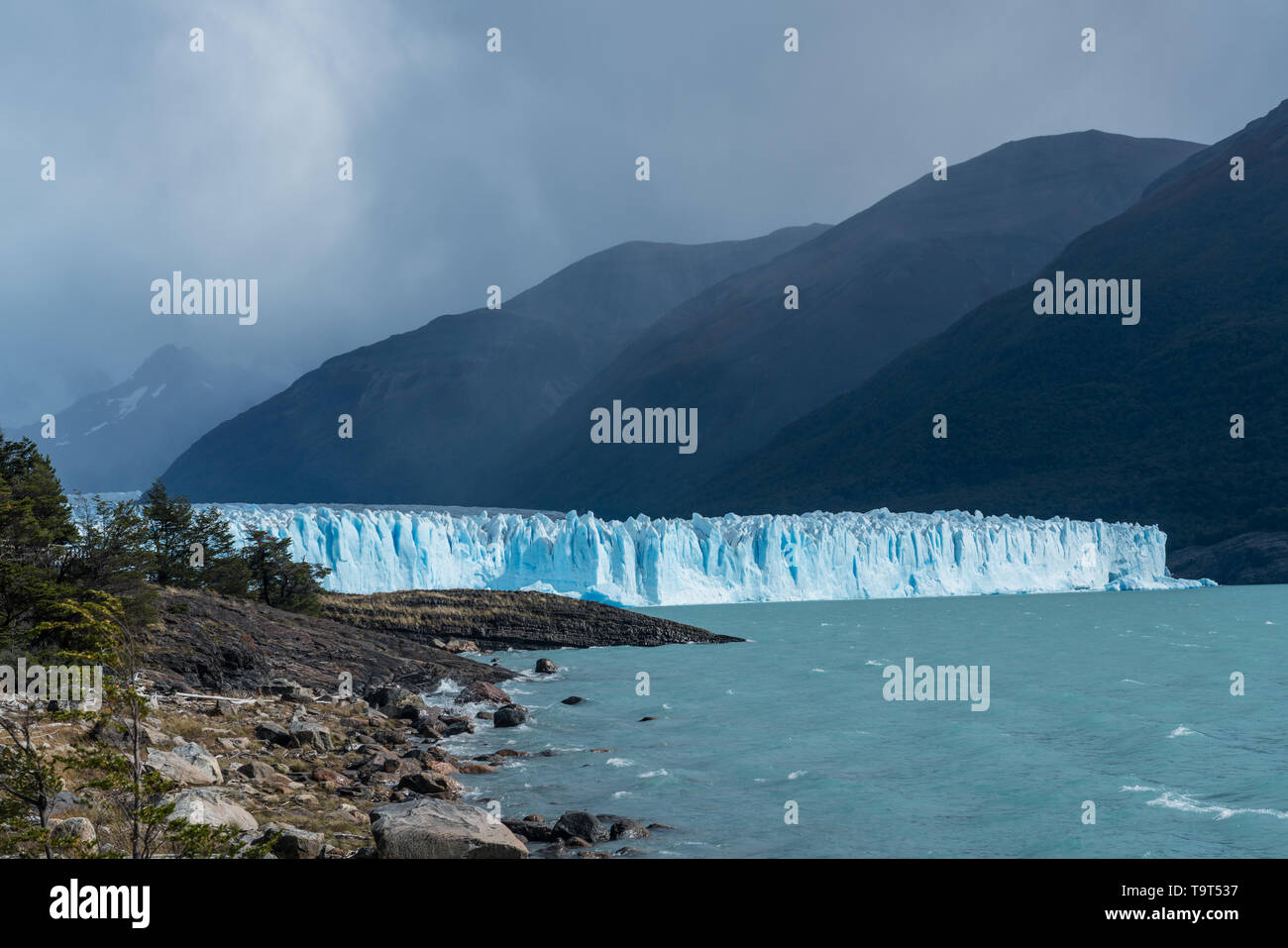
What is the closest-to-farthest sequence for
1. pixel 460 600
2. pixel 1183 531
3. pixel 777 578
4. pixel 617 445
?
pixel 460 600 → pixel 777 578 → pixel 1183 531 → pixel 617 445

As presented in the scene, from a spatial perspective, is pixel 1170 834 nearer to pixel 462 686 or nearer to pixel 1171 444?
pixel 462 686

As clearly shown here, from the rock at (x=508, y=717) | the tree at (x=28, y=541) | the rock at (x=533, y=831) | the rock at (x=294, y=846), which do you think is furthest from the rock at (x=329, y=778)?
the rock at (x=508, y=717)

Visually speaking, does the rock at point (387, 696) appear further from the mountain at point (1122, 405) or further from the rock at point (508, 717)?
the mountain at point (1122, 405)

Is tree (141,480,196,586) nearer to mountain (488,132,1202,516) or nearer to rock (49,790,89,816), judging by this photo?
rock (49,790,89,816)

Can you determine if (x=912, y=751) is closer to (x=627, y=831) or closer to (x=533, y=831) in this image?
(x=627, y=831)

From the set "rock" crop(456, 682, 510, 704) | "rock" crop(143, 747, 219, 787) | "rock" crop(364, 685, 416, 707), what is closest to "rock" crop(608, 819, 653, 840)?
"rock" crop(143, 747, 219, 787)

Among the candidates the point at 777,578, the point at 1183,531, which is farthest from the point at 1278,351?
the point at 777,578
